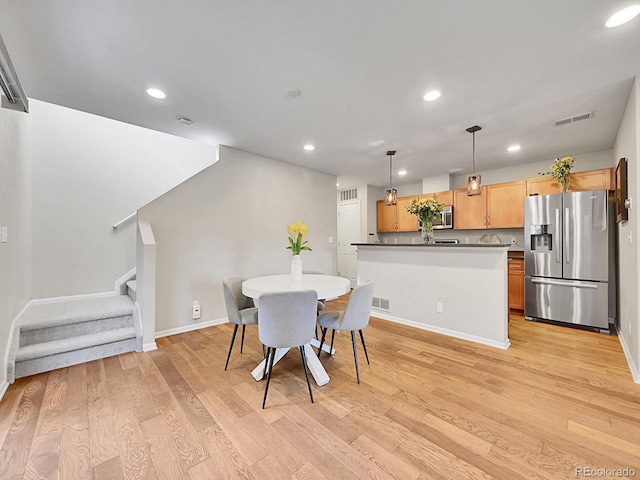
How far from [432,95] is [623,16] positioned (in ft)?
3.95

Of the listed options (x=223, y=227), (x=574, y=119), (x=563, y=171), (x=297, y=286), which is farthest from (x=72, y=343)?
(x=563, y=171)

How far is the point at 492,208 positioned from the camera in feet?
16.0

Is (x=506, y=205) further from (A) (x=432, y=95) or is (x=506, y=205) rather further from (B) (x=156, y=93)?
(B) (x=156, y=93)

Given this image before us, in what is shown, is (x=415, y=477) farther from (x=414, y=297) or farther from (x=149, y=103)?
(x=149, y=103)

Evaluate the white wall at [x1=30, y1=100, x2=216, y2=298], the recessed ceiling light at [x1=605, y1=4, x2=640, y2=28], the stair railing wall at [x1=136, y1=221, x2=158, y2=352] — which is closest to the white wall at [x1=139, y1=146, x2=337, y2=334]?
the stair railing wall at [x1=136, y1=221, x2=158, y2=352]

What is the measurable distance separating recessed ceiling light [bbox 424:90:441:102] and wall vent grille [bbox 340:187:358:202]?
4137mm

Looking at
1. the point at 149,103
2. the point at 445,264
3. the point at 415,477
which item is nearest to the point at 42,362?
the point at 149,103

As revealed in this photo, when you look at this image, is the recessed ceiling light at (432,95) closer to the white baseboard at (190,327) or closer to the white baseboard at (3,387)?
the white baseboard at (190,327)

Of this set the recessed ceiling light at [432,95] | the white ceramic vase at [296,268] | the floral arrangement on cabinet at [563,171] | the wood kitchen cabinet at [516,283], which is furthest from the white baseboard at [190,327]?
the floral arrangement on cabinet at [563,171]

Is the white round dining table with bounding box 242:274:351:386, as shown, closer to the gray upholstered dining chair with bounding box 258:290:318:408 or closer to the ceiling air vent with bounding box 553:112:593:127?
the gray upholstered dining chair with bounding box 258:290:318:408

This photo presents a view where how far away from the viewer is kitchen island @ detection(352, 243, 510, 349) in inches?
119

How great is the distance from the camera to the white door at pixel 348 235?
6680mm

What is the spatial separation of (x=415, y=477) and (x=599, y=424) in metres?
1.37

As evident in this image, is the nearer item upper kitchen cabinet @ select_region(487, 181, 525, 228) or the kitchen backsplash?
A: upper kitchen cabinet @ select_region(487, 181, 525, 228)
